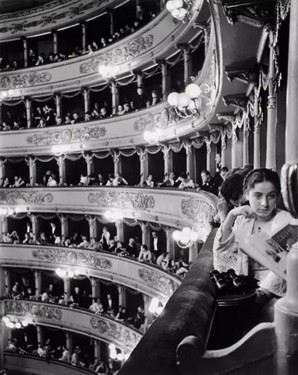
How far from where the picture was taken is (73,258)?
77.8 feet

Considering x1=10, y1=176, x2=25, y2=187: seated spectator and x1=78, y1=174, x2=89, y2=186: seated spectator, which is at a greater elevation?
x1=78, y1=174, x2=89, y2=186: seated spectator

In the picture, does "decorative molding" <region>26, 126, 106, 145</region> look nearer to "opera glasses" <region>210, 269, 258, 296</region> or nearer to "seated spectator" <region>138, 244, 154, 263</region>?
"seated spectator" <region>138, 244, 154, 263</region>

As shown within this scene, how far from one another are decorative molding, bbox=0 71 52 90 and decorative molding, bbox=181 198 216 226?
11.6 metres

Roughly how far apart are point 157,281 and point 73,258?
6.97 meters

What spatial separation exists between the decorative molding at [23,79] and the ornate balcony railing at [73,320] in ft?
37.0

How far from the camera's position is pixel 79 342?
2511 cm

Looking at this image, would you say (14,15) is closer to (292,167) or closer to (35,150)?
(35,150)

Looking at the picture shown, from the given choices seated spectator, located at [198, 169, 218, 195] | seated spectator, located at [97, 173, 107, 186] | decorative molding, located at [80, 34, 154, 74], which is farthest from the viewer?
seated spectator, located at [97, 173, 107, 186]

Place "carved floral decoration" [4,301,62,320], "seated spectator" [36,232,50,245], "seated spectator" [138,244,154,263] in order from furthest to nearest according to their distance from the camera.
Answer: "seated spectator" [36,232,50,245], "carved floral decoration" [4,301,62,320], "seated spectator" [138,244,154,263]

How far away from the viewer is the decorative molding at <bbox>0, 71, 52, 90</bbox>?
2361 cm

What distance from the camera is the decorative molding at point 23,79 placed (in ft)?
77.5

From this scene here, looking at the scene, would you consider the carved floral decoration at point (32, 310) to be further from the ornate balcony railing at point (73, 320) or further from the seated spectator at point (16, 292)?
the seated spectator at point (16, 292)

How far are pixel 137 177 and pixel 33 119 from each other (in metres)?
6.75

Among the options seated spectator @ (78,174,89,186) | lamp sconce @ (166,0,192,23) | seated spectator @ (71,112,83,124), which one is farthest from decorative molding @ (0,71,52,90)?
lamp sconce @ (166,0,192,23)
